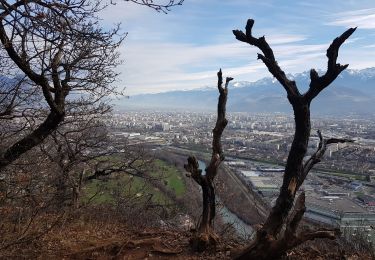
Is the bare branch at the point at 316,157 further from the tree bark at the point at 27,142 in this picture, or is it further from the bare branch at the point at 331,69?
the tree bark at the point at 27,142

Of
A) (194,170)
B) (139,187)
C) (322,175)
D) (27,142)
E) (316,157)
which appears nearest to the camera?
(316,157)

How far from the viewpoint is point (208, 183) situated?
661 cm

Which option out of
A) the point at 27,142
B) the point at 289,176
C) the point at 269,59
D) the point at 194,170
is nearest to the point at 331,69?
the point at 269,59

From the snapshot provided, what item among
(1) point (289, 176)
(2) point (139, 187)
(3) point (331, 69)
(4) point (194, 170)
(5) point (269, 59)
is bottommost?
(2) point (139, 187)

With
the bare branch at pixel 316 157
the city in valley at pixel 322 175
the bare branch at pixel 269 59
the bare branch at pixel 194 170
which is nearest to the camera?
the bare branch at pixel 269 59

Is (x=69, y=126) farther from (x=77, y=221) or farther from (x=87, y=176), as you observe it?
(x=77, y=221)

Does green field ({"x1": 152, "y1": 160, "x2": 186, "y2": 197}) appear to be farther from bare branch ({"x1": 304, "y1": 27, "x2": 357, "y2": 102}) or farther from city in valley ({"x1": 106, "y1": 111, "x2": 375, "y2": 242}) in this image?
bare branch ({"x1": 304, "y1": 27, "x2": 357, "y2": 102})

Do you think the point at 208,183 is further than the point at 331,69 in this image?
Yes

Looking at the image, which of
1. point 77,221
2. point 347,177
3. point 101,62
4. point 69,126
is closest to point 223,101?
point 101,62

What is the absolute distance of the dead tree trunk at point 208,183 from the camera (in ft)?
20.5

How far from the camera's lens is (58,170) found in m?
10.6

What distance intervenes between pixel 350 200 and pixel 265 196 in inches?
168

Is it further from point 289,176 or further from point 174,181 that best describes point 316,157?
point 174,181

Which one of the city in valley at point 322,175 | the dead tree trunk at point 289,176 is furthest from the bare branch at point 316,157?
the city in valley at point 322,175
